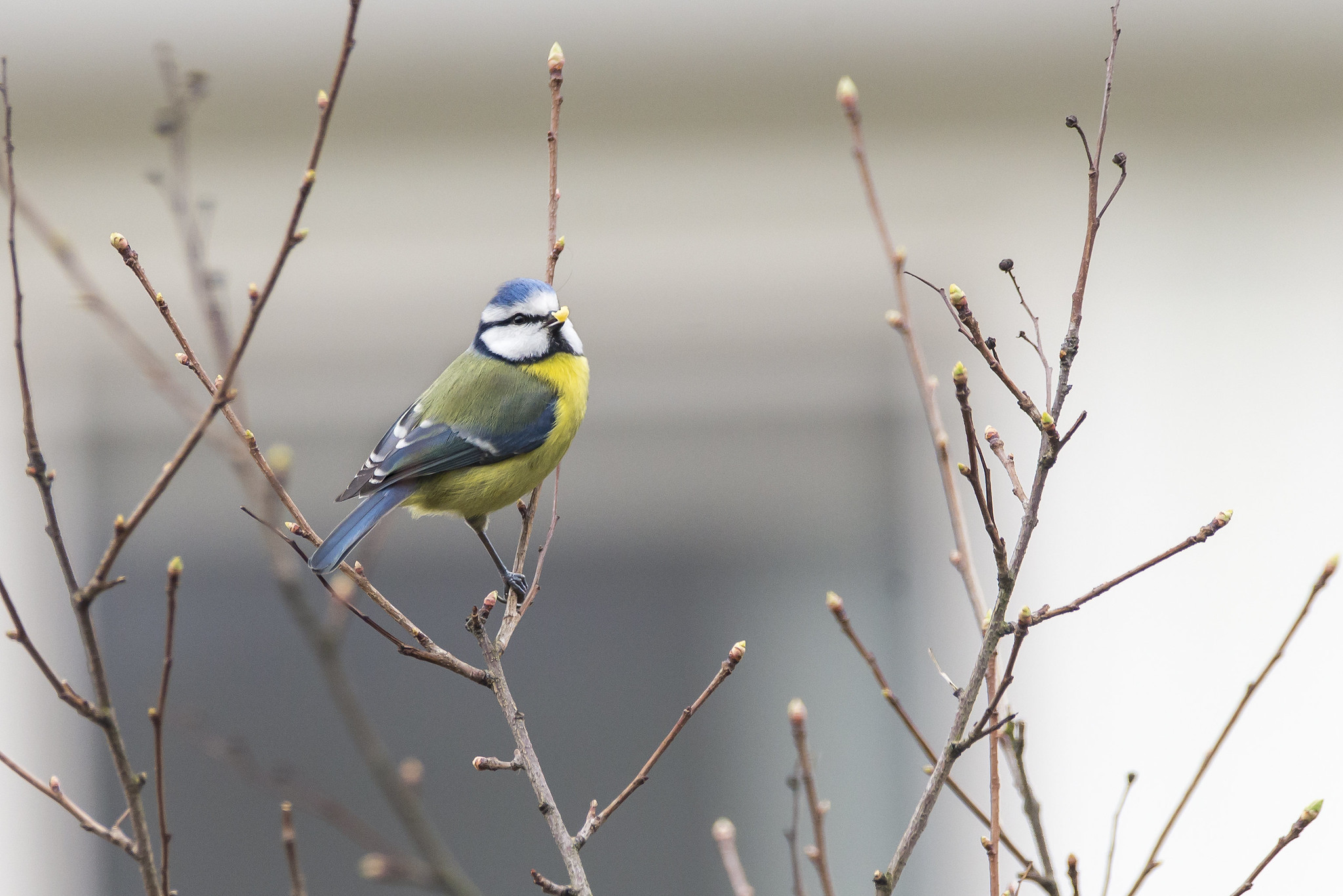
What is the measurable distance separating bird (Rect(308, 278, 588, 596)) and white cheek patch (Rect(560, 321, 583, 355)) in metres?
0.03

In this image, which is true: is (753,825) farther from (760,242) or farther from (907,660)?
(760,242)

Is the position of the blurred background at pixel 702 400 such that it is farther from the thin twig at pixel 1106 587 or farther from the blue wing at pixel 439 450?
the thin twig at pixel 1106 587

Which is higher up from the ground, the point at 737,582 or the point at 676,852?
the point at 737,582

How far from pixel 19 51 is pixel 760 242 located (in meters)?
2.46

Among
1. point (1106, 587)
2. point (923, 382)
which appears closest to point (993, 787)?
point (1106, 587)

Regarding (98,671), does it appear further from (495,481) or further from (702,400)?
(702,400)

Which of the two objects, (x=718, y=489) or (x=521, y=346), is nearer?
(x=521, y=346)

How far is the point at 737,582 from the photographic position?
4.36 metres

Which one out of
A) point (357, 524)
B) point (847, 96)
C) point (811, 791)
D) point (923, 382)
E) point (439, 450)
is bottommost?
point (811, 791)

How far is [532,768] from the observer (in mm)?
1249

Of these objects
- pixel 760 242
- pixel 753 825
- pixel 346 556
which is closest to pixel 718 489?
pixel 760 242

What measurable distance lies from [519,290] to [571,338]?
0.19 meters

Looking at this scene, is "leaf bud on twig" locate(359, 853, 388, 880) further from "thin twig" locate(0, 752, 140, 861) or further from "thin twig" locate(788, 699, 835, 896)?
"thin twig" locate(788, 699, 835, 896)

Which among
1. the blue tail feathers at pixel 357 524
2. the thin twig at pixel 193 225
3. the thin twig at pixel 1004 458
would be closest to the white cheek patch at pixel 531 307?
the blue tail feathers at pixel 357 524
